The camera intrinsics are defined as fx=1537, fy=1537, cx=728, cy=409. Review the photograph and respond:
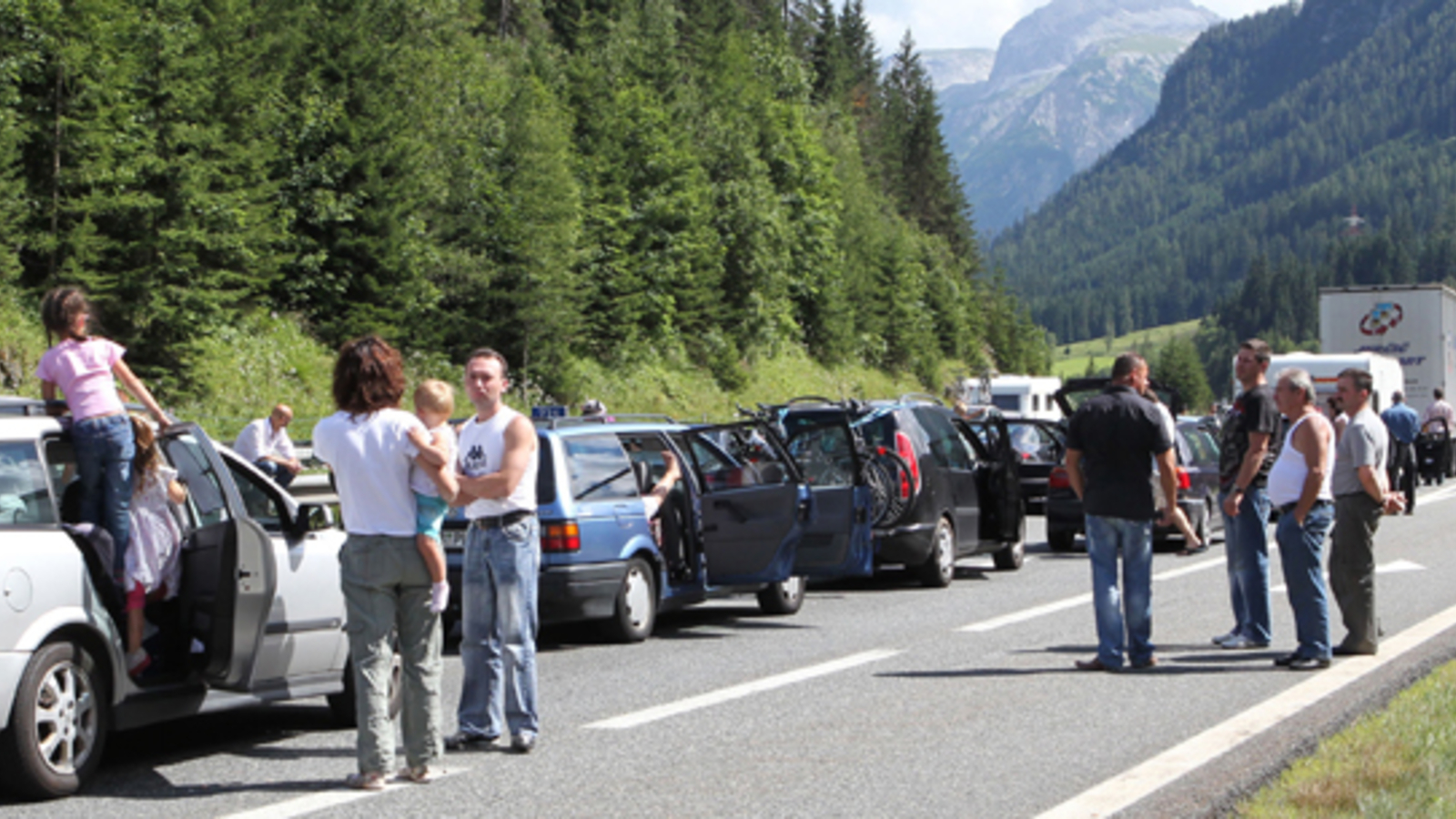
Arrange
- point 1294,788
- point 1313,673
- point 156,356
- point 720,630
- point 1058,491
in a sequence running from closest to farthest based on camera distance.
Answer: point 1294,788
point 1313,673
point 720,630
point 1058,491
point 156,356

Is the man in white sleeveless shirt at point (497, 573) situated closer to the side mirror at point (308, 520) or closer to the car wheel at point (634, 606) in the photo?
the side mirror at point (308, 520)

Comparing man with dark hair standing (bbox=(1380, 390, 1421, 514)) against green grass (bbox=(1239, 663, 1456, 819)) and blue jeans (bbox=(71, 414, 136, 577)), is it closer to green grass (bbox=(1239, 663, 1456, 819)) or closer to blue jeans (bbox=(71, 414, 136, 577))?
green grass (bbox=(1239, 663, 1456, 819))

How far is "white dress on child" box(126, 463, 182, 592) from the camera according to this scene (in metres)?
6.75

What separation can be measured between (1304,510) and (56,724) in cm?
722

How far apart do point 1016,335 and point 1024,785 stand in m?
101

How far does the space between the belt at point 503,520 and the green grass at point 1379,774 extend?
3376 millimetres

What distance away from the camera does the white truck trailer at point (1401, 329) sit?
1474 inches

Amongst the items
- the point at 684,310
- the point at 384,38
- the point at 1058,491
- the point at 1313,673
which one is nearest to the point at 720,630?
the point at 1313,673

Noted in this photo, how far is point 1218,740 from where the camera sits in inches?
287

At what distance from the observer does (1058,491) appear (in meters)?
19.4

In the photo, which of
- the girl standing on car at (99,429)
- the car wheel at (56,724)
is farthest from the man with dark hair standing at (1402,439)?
the car wheel at (56,724)

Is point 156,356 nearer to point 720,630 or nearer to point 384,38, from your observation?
point 384,38

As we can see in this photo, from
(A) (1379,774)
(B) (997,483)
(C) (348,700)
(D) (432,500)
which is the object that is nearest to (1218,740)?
(A) (1379,774)

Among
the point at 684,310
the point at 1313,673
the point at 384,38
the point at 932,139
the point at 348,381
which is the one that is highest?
the point at 932,139
